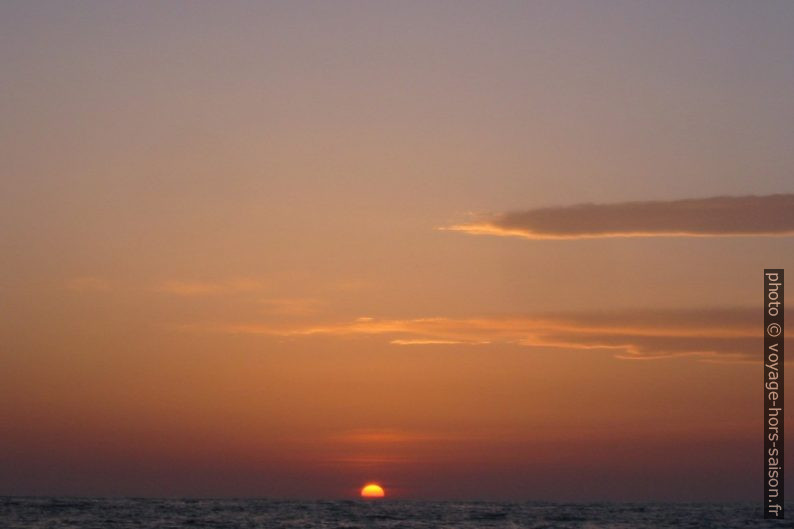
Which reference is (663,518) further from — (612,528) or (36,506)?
(36,506)

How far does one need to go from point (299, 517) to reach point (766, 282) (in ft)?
186

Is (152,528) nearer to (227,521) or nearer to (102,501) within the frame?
(227,521)

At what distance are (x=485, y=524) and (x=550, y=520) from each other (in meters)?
9.73

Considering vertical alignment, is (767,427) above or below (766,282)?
below

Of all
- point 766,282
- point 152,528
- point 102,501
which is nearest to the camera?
point 766,282

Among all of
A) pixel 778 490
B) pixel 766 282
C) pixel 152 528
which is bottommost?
pixel 152 528

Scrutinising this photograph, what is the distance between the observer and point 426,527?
80.6 meters

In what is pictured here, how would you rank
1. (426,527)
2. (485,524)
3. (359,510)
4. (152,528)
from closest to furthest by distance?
1. (152,528)
2. (426,527)
3. (485,524)
4. (359,510)

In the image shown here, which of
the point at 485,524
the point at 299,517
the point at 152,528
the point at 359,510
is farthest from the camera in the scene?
the point at 359,510

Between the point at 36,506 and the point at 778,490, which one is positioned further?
the point at 36,506

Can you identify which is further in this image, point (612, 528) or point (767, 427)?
point (612, 528)

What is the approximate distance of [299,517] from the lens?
91.9 m

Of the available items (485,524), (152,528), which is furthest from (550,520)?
(152,528)

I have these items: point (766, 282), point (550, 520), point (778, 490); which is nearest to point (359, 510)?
point (550, 520)
